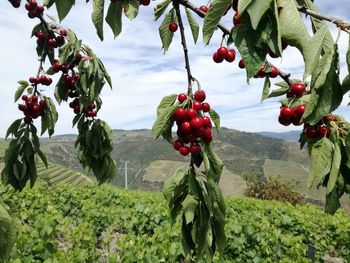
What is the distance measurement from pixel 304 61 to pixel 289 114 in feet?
1.71

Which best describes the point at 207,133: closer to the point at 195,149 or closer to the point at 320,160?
the point at 195,149

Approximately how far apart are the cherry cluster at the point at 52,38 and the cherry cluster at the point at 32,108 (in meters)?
0.53

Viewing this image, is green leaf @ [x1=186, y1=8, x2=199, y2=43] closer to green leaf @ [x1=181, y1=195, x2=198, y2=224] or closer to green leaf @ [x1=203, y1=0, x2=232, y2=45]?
green leaf @ [x1=181, y1=195, x2=198, y2=224]

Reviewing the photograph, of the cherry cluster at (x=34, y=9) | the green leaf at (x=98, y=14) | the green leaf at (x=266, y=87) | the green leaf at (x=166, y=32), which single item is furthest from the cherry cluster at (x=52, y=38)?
the green leaf at (x=266, y=87)

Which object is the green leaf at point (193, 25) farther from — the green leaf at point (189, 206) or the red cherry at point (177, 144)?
the green leaf at point (189, 206)

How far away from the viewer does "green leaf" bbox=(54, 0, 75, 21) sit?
1285 mm

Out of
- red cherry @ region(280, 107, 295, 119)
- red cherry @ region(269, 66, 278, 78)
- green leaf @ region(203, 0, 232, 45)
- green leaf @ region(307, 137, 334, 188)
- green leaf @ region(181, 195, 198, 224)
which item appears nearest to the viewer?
green leaf @ region(203, 0, 232, 45)

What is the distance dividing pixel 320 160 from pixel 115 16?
0.98 m

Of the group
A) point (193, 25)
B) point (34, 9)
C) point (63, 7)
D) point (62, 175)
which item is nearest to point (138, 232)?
point (34, 9)

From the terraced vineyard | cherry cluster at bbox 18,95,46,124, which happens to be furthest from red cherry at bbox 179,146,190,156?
the terraced vineyard

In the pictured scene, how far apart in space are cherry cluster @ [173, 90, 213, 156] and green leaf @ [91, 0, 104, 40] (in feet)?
1.42

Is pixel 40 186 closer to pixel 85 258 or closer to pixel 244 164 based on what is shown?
pixel 85 258

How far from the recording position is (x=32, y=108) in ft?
11.3

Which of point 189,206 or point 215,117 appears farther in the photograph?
point 215,117
